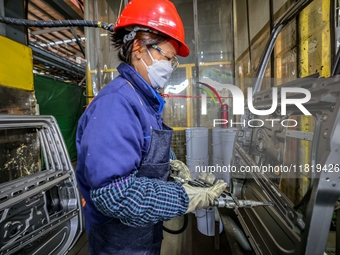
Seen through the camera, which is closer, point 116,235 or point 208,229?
point 116,235

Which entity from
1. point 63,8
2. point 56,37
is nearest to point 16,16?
point 63,8

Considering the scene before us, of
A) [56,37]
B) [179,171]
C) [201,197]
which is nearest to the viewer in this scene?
[201,197]

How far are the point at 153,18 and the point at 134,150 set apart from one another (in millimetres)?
780

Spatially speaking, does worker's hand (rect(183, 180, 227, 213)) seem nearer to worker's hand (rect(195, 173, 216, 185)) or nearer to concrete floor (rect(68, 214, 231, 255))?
worker's hand (rect(195, 173, 216, 185))

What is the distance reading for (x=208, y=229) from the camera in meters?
2.41

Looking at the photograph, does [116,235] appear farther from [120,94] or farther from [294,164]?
[294,164]

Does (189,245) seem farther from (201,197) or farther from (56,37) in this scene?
(56,37)

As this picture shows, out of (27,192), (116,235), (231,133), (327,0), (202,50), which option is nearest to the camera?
(116,235)

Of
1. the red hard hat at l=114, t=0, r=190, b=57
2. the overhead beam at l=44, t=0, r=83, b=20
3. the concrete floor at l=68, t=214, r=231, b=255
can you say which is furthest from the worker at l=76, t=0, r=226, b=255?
the overhead beam at l=44, t=0, r=83, b=20

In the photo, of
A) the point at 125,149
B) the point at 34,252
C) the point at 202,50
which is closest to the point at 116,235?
the point at 125,149

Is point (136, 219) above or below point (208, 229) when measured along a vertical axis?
above

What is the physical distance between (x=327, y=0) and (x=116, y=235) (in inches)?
96.2

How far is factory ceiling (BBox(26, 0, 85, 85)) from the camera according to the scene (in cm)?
319

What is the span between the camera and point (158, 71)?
1.01 metres
